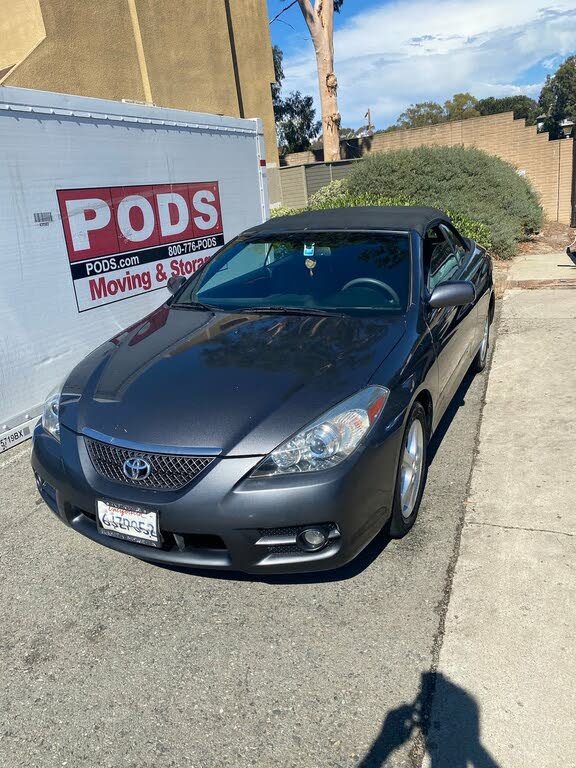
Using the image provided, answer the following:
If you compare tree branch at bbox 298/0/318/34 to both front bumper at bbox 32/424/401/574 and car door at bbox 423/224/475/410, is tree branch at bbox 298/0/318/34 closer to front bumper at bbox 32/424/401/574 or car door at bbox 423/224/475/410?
car door at bbox 423/224/475/410

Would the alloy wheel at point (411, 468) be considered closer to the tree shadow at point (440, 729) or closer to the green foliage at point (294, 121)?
the tree shadow at point (440, 729)

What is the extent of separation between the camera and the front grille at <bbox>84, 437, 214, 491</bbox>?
2580 millimetres

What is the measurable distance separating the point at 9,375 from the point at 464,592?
3.60m

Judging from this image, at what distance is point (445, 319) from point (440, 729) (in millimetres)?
2380

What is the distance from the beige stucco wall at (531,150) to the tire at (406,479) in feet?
54.2

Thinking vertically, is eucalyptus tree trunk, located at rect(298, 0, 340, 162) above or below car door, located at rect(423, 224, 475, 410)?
above

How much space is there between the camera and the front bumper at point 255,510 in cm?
249

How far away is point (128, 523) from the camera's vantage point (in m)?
2.68

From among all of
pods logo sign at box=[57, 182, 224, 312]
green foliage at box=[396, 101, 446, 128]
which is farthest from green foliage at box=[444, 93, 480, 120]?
pods logo sign at box=[57, 182, 224, 312]

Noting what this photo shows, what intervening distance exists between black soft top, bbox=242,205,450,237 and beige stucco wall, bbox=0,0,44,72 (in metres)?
11.0

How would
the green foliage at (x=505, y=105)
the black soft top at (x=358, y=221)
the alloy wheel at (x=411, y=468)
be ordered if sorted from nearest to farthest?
the alloy wheel at (x=411, y=468), the black soft top at (x=358, y=221), the green foliage at (x=505, y=105)

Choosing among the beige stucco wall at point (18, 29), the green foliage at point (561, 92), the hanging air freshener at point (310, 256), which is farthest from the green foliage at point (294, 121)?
the green foliage at point (561, 92)

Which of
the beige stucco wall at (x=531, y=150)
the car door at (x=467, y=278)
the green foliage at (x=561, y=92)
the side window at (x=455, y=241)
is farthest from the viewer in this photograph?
the green foliage at (x=561, y=92)

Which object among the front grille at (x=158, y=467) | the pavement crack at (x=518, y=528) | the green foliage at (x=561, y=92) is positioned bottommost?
the pavement crack at (x=518, y=528)
